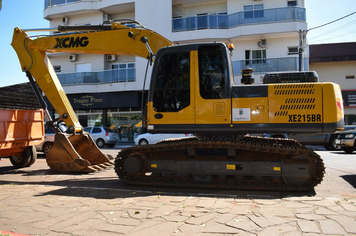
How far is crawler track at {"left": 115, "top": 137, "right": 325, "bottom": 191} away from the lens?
566 cm

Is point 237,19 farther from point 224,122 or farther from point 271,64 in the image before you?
point 224,122

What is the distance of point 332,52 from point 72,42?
1028 inches

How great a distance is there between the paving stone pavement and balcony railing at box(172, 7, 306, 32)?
18.6 metres

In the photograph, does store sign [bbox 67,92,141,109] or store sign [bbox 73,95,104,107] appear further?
store sign [bbox 73,95,104,107]

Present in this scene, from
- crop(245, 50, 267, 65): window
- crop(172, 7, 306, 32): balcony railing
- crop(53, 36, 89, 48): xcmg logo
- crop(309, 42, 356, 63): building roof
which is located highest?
crop(172, 7, 306, 32): balcony railing

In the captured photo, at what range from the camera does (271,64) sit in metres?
21.1

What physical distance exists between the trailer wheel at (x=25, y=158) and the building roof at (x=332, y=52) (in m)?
24.5

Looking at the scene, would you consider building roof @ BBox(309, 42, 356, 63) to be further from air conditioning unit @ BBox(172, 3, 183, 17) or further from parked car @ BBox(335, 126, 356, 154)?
parked car @ BBox(335, 126, 356, 154)

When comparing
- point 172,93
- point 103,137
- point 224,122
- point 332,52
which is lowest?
point 103,137

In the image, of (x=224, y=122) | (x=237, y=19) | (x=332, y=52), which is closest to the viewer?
(x=224, y=122)

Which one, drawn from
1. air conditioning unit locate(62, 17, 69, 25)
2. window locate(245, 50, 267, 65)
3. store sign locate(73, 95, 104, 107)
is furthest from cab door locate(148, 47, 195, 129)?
air conditioning unit locate(62, 17, 69, 25)

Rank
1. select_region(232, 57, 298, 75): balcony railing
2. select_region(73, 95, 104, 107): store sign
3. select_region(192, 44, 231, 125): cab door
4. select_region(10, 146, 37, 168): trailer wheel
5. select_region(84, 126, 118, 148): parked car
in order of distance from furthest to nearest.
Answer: select_region(73, 95, 104, 107): store sign, select_region(232, 57, 298, 75): balcony railing, select_region(84, 126, 118, 148): parked car, select_region(10, 146, 37, 168): trailer wheel, select_region(192, 44, 231, 125): cab door

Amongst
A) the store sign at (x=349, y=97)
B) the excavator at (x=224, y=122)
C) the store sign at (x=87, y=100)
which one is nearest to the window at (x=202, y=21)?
the store sign at (x=87, y=100)

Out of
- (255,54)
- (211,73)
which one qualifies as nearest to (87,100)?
(255,54)
